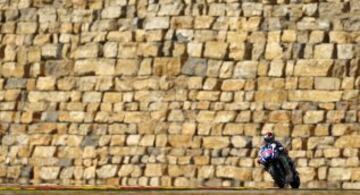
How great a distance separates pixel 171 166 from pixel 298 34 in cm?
378

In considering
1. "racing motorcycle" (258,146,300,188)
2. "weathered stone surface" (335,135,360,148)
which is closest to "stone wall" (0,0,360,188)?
→ "weathered stone surface" (335,135,360,148)

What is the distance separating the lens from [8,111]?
23.3 meters

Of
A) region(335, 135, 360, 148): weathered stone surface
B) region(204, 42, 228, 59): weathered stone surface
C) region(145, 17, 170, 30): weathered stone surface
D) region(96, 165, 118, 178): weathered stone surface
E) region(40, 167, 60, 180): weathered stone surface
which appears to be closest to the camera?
region(335, 135, 360, 148): weathered stone surface

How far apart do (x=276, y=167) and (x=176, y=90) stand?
14.3 ft

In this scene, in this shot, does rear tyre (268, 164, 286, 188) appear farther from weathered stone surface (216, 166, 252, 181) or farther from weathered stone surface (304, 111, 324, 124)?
weathered stone surface (304, 111, 324, 124)

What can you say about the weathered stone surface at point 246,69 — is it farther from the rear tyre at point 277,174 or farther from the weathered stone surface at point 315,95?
the rear tyre at point 277,174

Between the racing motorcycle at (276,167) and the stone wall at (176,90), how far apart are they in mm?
2525

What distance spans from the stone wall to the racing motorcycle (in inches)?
99.4

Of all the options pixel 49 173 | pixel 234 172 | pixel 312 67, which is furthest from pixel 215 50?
pixel 49 173

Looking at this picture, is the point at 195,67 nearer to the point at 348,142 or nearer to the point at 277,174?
the point at 348,142

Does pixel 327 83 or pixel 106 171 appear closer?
pixel 327 83

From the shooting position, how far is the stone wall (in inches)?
831

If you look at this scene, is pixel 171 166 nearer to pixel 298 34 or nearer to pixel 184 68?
pixel 184 68

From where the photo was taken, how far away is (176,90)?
22.0m
